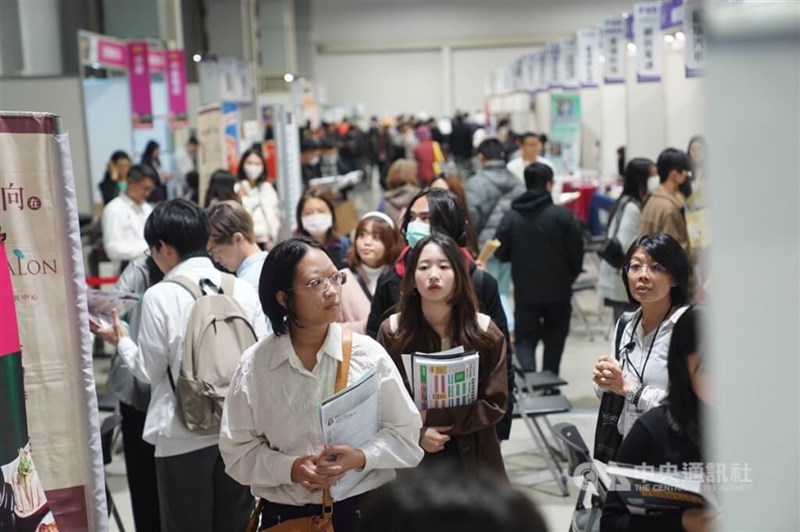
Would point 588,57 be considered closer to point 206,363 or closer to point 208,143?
point 208,143

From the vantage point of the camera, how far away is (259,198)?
27.0 ft

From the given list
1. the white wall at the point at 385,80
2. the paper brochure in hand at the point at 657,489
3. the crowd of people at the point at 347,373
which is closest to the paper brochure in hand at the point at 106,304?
the crowd of people at the point at 347,373

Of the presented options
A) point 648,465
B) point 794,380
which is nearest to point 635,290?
point 648,465

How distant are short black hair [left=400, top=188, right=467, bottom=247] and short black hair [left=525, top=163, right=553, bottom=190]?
2186 mm

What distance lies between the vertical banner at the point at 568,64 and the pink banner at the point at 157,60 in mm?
5157

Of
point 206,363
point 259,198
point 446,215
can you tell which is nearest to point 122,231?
point 259,198

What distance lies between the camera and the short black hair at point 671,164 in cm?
612

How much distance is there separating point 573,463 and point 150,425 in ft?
4.57

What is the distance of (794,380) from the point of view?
2.95 feet

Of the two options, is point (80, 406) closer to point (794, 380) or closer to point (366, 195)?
point (794, 380)

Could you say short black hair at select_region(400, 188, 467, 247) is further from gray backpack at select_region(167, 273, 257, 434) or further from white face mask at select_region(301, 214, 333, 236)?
white face mask at select_region(301, 214, 333, 236)

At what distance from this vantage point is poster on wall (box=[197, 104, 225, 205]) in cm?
771

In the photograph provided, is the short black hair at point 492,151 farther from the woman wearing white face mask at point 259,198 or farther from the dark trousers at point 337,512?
the dark trousers at point 337,512

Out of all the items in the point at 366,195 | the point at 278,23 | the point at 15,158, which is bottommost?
the point at 366,195
